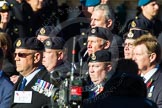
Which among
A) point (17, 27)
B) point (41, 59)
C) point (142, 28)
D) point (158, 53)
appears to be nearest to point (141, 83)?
point (158, 53)

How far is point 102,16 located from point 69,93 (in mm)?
3321

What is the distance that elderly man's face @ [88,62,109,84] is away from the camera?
331 inches

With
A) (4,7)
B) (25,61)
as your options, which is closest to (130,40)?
(25,61)

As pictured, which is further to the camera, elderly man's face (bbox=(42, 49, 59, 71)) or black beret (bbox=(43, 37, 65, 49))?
black beret (bbox=(43, 37, 65, 49))

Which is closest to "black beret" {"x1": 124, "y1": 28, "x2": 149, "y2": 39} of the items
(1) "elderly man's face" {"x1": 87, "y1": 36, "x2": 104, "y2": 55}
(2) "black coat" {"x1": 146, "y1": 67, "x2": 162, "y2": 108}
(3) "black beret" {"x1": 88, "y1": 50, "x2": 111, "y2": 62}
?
(1) "elderly man's face" {"x1": 87, "y1": 36, "x2": 104, "y2": 55}

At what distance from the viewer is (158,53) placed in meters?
8.44

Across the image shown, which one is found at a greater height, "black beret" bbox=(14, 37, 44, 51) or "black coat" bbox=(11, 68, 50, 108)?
"black beret" bbox=(14, 37, 44, 51)

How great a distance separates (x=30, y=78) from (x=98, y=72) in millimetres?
851

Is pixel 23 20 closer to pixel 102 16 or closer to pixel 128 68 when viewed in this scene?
pixel 102 16

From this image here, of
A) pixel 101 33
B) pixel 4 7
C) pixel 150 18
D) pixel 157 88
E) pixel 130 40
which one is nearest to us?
pixel 157 88

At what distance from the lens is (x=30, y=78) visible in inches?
349

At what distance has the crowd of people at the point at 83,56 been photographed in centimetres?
828

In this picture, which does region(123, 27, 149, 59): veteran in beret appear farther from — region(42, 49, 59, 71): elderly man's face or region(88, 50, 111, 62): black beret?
region(42, 49, 59, 71): elderly man's face

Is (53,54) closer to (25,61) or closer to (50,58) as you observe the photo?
(50,58)
